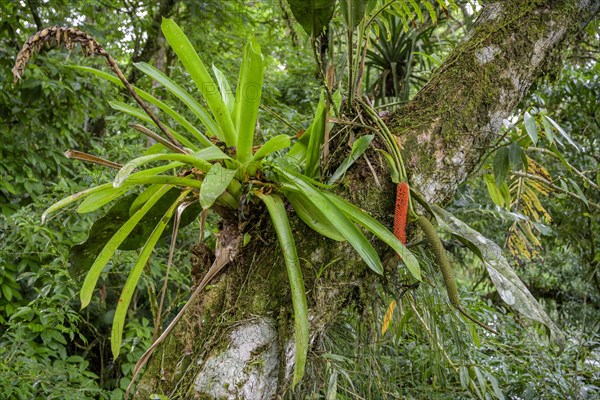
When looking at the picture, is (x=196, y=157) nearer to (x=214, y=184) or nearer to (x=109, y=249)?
(x=214, y=184)

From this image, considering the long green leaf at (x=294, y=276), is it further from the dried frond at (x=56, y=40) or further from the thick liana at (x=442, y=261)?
the dried frond at (x=56, y=40)

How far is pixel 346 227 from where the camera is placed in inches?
38.6

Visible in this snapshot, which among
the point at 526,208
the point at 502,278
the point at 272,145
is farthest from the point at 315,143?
the point at 526,208

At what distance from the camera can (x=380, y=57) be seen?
8.04 feet

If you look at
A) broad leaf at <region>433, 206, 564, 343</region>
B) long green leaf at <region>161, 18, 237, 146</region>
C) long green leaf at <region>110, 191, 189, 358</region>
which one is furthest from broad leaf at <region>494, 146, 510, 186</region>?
long green leaf at <region>110, 191, 189, 358</region>

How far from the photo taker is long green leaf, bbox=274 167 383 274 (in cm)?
97

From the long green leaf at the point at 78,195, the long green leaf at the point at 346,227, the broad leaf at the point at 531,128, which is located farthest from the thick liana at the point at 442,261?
the long green leaf at the point at 78,195

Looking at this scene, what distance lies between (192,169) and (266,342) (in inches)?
17.4

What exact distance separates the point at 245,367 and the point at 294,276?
0.19 metres

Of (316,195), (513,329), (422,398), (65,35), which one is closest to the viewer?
(65,35)

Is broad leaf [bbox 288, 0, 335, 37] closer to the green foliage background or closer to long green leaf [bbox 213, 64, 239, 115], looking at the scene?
long green leaf [bbox 213, 64, 239, 115]

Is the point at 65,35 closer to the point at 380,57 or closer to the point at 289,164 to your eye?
the point at 289,164

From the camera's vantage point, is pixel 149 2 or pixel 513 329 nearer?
pixel 513 329

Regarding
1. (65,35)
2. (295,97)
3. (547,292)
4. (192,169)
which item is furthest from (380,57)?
(547,292)
